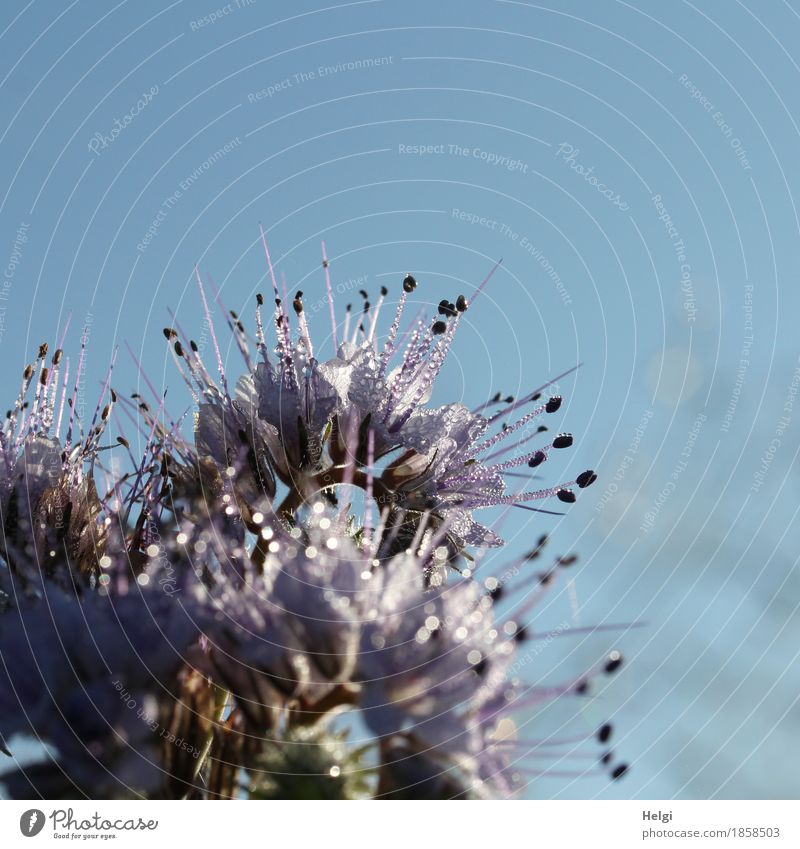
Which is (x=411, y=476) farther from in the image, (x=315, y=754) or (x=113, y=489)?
(x=315, y=754)

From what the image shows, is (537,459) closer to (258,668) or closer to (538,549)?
(538,549)

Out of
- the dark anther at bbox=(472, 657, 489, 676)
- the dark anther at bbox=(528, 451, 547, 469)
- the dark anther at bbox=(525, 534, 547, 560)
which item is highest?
the dark anther at bbox=(528, 451, 547, 469)

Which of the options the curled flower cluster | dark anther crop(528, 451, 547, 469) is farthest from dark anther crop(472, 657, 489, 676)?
dark anther crop(528, 451, 547, 469)

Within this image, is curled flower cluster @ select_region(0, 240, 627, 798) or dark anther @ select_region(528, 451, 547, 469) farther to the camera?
dark anther @ select_region(528, 451, 547, 469)

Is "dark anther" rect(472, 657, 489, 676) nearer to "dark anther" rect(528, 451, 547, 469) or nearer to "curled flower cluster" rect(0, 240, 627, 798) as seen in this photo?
"curled flower cluster" rect(0, 240, 627, 798)

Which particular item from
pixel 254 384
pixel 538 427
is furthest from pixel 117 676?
pixel 538 427

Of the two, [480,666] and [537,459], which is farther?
[537,459]

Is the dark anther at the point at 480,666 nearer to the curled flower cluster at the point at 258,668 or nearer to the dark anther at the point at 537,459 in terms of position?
the curled flower cluster at the point at 258,668

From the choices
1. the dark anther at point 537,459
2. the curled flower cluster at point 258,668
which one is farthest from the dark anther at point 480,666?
the dark anther at point 537,459

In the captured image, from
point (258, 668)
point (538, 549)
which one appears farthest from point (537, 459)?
point (258, 668)

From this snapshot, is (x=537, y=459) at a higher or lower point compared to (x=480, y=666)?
higher
